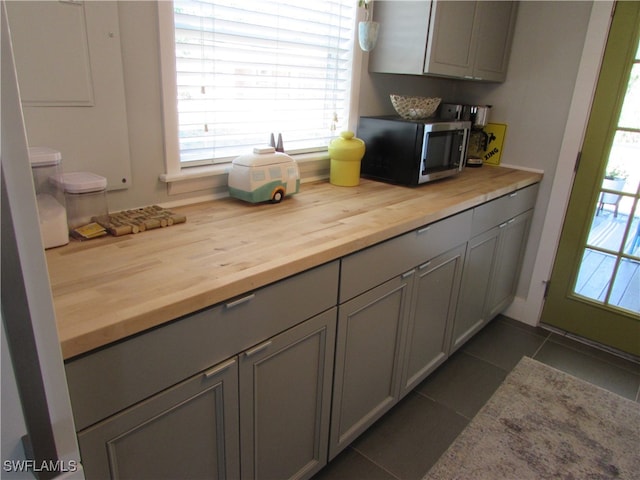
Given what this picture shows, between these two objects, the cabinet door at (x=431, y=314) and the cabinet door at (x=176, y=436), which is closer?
the cabinet door at (x=176, y=436)

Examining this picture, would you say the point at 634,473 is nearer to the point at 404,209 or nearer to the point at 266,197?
the point at 404,209

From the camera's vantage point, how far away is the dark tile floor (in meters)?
1.82

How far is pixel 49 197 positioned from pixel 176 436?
764mm

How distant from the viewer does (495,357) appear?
2.60m

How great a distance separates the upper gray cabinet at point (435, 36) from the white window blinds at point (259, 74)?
0.19 metres

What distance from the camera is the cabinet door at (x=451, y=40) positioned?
2.14 meters

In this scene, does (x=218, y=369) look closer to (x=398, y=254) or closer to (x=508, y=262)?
(x=398, y=254)

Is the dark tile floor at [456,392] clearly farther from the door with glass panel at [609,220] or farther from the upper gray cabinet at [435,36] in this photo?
the upper gray cabinet at [435,36]

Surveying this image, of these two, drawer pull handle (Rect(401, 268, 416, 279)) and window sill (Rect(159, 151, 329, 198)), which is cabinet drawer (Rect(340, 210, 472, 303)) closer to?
drawer pull handle (Rect(401, 268, 416, 279))

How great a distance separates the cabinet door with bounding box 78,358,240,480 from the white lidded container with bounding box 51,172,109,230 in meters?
0.65

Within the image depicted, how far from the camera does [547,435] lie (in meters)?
2.02

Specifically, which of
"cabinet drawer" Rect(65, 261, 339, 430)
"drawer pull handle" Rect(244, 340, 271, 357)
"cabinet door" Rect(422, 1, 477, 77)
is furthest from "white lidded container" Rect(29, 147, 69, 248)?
"cabinet door" Rect(422, 1, 477, 77)

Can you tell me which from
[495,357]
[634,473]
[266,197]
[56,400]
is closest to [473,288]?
[495,357]

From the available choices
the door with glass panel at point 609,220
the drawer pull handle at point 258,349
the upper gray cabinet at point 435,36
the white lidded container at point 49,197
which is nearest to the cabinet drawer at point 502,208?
the door with glass panel at point 609,220
